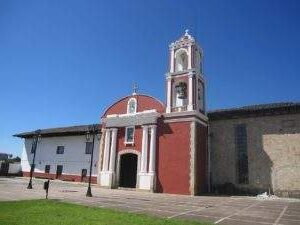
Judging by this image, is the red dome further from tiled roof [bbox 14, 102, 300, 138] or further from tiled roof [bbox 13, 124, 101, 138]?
tiled roof [bbox 13, 124, 101, 138]

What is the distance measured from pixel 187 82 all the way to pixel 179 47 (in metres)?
4.00

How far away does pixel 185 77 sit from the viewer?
1072 inches

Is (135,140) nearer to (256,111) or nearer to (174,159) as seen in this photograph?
(174,159)

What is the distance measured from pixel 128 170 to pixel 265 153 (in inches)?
517

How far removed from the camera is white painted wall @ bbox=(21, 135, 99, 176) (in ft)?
120

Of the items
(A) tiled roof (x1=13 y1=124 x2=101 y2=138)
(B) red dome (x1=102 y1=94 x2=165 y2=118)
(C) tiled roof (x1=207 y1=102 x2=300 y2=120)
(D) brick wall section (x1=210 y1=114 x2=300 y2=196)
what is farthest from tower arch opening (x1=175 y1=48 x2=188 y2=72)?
(A) tiled roof (x1=13 y1=124 x2=101 y2=138)

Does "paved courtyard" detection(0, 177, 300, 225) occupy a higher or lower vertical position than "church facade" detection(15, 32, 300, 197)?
lower

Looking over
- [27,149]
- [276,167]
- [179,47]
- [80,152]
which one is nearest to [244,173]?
[276,167]

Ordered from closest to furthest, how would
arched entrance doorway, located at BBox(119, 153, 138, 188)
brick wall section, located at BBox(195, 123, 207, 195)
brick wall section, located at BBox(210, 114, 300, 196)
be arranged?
brick wall section, located at BBox(210, 114, 300, 196) → brick wall section, located at BBox(195, 123, 207, 195) → arched entrance doorway, located at BBox(119, 153, 138, 188)

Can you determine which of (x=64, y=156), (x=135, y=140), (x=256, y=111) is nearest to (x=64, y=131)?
(x=64, y=156)

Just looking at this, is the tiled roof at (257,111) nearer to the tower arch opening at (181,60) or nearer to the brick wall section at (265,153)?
the brick wall section at (265,153)

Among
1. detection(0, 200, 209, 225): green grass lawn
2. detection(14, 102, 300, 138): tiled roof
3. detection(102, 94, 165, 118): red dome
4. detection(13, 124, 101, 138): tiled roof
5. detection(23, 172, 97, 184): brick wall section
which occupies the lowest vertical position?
detection(0, 200, 209, 225): green grass lawn

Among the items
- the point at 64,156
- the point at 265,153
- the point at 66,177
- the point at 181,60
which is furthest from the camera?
the point at 64,156

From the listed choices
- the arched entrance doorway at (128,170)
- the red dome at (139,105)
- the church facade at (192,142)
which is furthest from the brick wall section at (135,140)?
the red dome at (139,105)
